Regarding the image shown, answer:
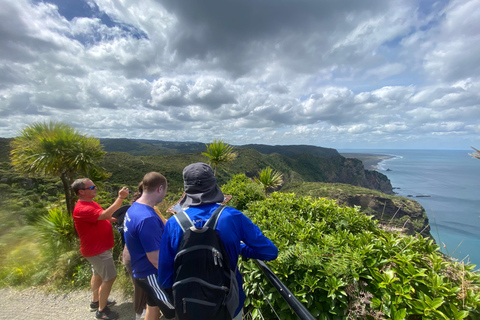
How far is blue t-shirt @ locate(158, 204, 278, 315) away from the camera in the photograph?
1487 mm

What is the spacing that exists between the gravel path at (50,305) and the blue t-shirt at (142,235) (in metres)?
1.71

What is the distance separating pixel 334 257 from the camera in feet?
6.71

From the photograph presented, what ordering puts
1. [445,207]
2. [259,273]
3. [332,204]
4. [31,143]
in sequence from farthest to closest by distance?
[445,207] → [31,143] → [332,204] → [259,273]

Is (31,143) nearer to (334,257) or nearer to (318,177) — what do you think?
(334,257)

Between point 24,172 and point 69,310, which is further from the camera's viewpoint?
point 24,172

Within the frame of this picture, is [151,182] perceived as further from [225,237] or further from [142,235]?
[225,237]

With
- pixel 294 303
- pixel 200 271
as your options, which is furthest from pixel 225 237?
pixel 294 303

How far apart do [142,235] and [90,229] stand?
4.86 feet

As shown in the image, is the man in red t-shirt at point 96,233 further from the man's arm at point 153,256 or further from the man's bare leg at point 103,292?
the man's arm at point 153,256

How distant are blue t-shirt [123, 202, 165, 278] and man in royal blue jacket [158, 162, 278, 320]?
413 mm

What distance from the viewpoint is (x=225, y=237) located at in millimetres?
1472

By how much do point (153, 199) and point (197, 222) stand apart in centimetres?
92

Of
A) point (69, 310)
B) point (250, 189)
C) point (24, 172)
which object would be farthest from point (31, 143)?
point (250, 189)

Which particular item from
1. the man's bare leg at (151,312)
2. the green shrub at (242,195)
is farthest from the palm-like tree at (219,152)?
the man's bare leg at (151,312)
